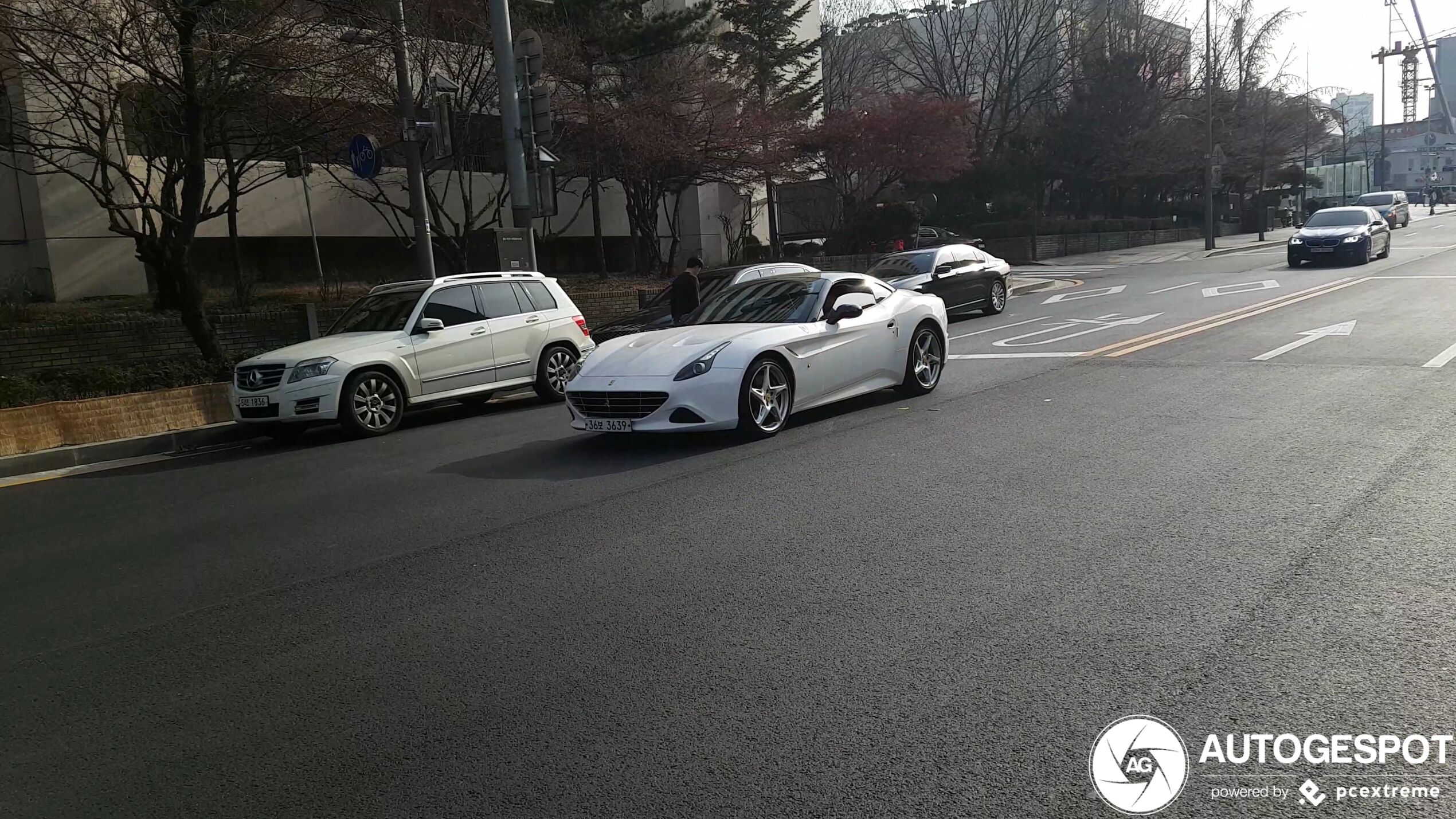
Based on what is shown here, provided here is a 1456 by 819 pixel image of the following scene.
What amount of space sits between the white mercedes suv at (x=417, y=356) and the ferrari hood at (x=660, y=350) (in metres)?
→ 2.45

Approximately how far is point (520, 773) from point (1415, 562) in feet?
13.7

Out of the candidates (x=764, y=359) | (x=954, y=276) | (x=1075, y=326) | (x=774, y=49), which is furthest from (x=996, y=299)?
(x=774, y=49)

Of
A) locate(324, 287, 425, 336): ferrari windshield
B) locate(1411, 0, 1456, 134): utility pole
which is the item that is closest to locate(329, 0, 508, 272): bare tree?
locate(324, 287, 425, 336): ferrari windshield

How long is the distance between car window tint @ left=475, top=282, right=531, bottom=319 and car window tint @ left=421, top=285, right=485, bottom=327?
0.39 ft

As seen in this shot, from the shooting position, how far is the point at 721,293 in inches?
426

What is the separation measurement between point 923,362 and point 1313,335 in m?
6.02

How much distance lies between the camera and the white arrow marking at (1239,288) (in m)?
21.5

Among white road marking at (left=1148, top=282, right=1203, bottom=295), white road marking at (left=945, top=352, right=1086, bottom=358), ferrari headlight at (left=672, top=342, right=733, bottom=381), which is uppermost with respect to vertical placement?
ferrari headlight at (left=672, top=342, right=733, bottom=381)

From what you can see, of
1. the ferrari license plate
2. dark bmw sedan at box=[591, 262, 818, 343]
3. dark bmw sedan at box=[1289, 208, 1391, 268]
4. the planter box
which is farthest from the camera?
dark bmw sedan at box=[1289, 208, 1391, 268]

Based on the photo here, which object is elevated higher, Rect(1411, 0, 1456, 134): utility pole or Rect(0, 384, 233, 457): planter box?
Rect(1411, 0, 1456, 134): utility pole

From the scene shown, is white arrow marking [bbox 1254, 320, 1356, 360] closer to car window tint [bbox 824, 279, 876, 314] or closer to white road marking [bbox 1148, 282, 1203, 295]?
car window tint [bbox 824, 279, 876, 314]

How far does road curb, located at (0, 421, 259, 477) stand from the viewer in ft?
34.9

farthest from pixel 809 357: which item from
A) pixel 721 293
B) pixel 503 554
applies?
pixel 503 554

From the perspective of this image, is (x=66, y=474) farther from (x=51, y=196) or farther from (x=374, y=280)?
(x=374, y=280)
